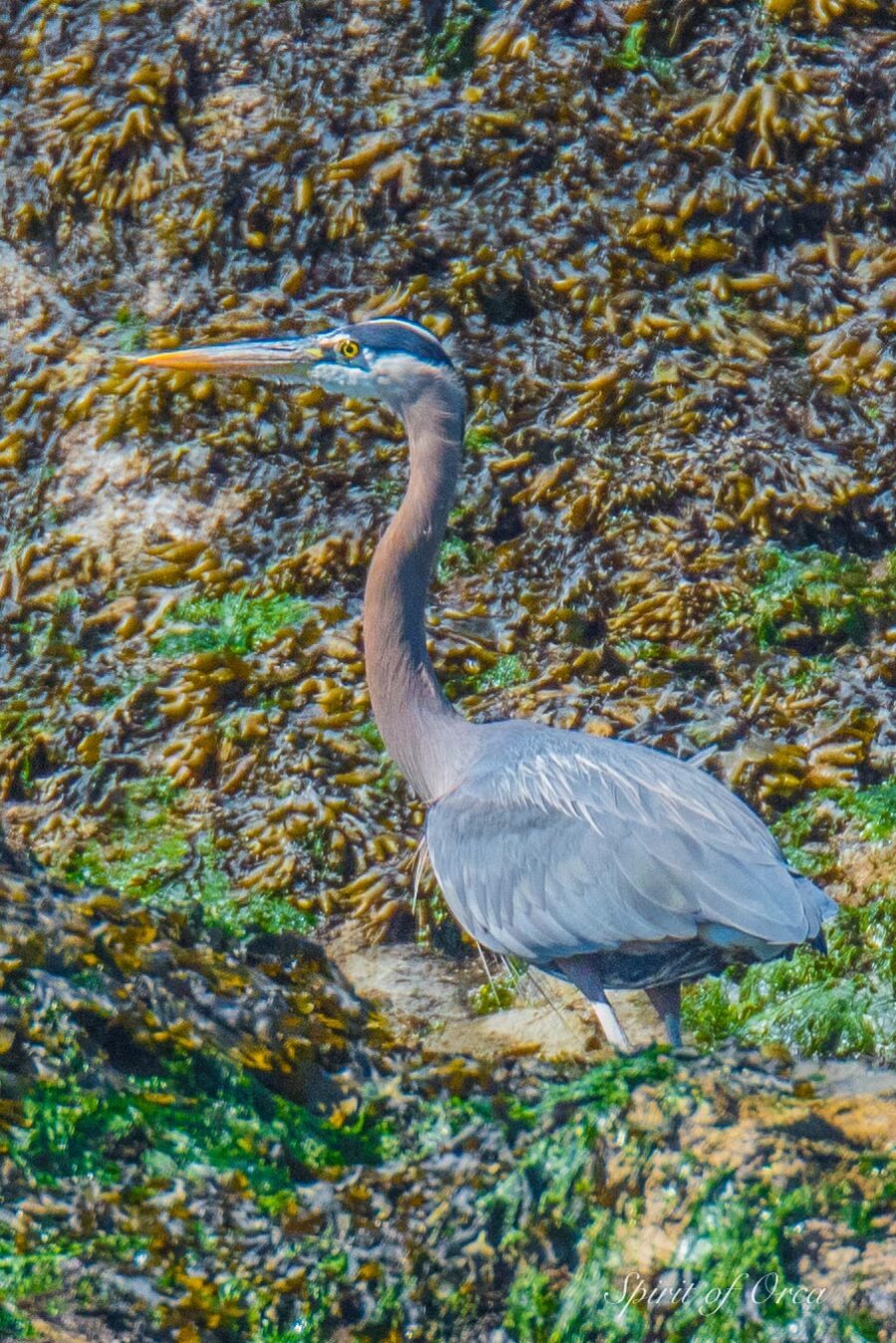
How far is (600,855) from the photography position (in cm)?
379

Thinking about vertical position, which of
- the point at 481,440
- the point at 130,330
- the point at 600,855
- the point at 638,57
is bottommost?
the point at 600,855

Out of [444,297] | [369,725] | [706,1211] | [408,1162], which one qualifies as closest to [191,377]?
[444,297]

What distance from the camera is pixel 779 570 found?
5480 millimetres

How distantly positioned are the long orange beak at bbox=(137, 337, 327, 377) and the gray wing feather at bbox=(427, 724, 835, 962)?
1.30 meters

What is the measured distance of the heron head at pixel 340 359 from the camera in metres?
4.46

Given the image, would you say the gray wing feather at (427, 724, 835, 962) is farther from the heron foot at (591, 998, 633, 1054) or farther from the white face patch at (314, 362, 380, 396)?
the white face patch at (314, 362, 380, 396)

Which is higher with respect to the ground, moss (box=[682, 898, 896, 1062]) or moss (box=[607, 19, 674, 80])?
moss (box=[607, 19, 674, 80])

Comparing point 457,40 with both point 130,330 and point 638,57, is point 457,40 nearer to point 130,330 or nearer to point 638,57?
point 638,57

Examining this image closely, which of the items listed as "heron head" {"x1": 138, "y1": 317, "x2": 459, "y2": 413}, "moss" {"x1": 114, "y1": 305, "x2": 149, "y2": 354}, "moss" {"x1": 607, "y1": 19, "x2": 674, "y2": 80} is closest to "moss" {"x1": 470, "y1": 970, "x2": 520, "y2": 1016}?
"heron head" {"x1": 138, "y1": 317, "x2": 459, "y2": 413}

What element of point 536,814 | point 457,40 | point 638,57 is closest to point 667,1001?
point 536,814

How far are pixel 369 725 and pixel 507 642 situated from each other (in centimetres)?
59

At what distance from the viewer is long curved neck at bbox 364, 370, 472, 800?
4.35 meters

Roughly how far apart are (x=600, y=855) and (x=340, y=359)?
1.70 m

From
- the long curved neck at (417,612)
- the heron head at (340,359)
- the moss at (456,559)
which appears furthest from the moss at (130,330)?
the long curved neck at (417,612)
